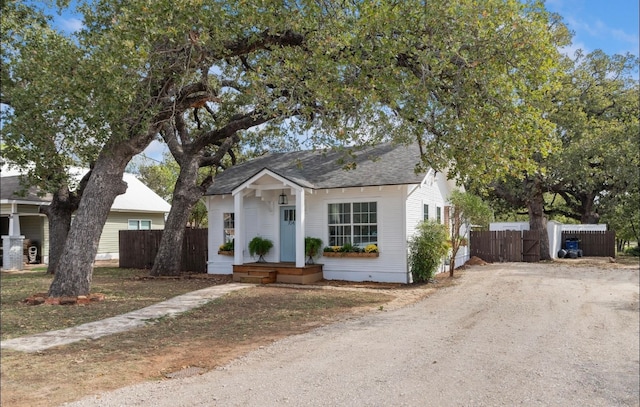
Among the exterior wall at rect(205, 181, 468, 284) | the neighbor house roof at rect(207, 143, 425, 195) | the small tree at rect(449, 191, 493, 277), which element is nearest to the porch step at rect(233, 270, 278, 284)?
the exterior wall at rect(205, 181, 468, 284)

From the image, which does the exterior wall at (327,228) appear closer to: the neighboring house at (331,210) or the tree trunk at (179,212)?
the neighboring house at (331,210)

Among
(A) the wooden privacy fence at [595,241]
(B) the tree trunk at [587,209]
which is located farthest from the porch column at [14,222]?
(B) the tree trunk at [587,209]

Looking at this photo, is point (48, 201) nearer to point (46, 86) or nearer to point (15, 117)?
point (15, 117)

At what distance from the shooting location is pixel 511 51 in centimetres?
820

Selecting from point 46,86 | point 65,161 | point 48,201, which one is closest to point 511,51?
point 46,86

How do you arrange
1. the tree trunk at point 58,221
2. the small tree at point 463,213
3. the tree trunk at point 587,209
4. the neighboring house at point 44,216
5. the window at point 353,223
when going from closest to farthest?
the window at point 353,223 → the small tree at point 463,213 → the tree trunk at point 58,221 → the neighboring house at point 44,216 → the tree trunk at point 587,209

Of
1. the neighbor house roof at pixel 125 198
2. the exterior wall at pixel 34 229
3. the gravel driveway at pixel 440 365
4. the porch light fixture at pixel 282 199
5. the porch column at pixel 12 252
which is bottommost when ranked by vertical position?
the gravel driveway at pixel 440 365

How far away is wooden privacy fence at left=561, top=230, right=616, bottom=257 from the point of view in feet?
85.8

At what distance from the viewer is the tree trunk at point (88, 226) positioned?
10.4 m

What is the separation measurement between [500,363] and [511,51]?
17.2ft

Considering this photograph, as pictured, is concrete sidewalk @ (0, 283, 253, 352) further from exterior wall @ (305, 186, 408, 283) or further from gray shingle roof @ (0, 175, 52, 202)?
gray shingle roof @ (0, 175, 52, 202)

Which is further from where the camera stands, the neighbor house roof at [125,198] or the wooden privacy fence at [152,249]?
the neighbor house roof at [125,198]

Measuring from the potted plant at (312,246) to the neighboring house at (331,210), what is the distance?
23 centimetres

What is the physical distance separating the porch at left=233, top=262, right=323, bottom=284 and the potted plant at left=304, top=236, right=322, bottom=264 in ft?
1.26
